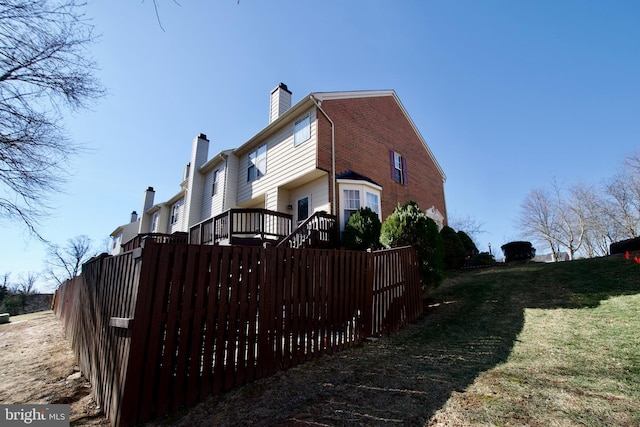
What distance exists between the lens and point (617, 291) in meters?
6.89

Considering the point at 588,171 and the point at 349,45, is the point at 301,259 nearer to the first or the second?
the point at 349,45

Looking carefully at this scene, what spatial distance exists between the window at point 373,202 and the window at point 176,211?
1562cm

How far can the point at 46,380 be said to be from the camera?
4523 millimetres

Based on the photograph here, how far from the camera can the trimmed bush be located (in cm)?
1439

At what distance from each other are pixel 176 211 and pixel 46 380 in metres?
19.2

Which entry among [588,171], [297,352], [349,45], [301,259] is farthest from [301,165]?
[588,171]

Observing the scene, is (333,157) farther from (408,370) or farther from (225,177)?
(408,370)

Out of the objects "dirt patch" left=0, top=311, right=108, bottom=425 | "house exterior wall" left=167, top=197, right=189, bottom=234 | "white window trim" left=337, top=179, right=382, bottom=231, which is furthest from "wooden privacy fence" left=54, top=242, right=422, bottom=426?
"house exterior wall" left=167, top=197, right=189, bottom=234

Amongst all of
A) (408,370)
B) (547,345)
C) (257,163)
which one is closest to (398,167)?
(257,163)

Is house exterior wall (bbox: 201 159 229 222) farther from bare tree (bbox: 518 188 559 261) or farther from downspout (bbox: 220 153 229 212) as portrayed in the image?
bare tree (bbox: 518 188 559 261)

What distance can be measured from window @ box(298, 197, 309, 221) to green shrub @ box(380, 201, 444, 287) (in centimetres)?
466

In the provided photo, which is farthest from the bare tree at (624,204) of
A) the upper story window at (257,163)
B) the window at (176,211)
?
the window at (176,211)

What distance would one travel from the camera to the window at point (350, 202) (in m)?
11.3

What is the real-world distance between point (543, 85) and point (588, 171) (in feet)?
81.4
